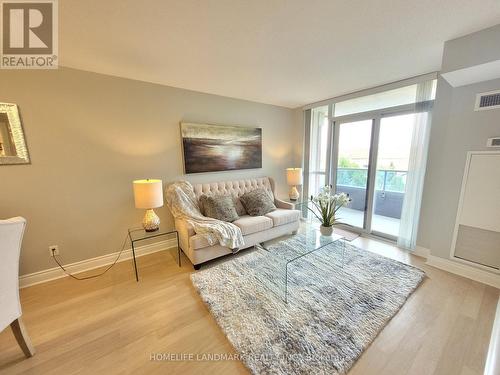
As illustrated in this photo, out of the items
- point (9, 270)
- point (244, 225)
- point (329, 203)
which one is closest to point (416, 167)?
point (329, 203)

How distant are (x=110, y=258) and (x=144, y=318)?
123cm

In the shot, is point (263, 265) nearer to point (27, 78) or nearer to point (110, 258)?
point (110, 258)

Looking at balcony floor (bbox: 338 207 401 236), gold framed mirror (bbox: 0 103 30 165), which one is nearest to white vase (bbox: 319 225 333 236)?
balcony floor (bbox: 338 207 401 236)

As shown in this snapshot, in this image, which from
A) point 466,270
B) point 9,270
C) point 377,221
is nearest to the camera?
point 9,270

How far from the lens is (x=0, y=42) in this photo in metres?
1.51

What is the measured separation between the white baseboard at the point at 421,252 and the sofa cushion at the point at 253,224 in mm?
1935

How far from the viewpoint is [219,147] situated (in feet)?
10.00

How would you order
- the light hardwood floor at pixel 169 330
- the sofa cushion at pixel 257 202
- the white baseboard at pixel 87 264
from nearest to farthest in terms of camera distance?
1. the light hardwood floor at pixel 169 330
2. the white baseboard at pixel 87 264
3. the sofa cushion at pixel 257 202

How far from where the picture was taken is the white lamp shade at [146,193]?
2082 millimetres

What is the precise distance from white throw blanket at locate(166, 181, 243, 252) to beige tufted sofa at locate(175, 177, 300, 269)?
3.3 inches

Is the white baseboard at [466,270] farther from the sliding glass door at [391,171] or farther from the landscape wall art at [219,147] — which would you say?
the landscape wall art at [219,147]
